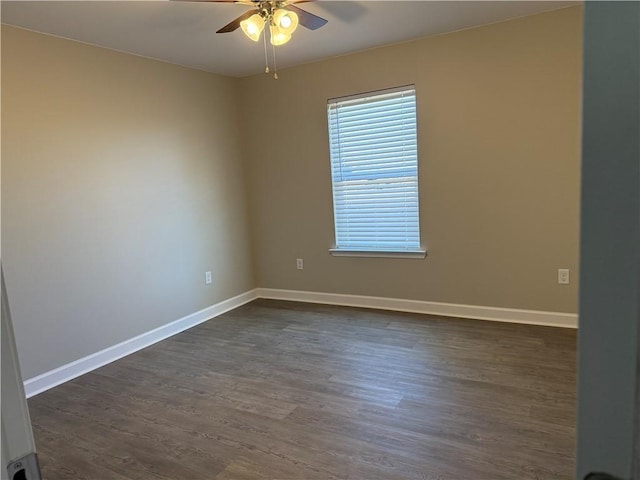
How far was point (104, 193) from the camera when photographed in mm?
3463

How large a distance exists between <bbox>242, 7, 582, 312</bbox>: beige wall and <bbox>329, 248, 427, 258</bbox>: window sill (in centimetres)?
5

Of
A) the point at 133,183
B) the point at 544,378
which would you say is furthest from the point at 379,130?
the point at 544,378

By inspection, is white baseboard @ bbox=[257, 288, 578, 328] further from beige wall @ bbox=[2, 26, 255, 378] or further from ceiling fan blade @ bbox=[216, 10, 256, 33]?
ceiling fan blade @ bbox=[216, 10, 256, 33]

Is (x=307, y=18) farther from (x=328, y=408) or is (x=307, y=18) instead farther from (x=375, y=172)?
(x=328, y=408)

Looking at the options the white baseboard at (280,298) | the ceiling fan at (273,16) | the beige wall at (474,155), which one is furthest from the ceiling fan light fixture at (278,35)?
the white baseboard at (280,298)

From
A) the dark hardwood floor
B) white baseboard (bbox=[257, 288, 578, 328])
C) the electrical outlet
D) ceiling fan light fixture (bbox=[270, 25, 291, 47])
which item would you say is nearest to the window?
white baseboard (bbox=[257, 288, 578, 328])

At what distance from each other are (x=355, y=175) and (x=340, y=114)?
24.1 inches

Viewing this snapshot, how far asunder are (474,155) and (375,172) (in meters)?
0.93

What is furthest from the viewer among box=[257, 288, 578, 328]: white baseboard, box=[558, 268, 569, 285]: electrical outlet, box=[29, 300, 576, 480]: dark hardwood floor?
box=[257, 288, 578, 328]: white baseboard

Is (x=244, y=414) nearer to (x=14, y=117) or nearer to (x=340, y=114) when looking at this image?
(x=14, y=117)

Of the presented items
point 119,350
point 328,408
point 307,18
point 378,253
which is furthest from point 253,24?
point 119,350

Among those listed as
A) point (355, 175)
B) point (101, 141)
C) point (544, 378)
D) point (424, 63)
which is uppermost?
point (424, 63)

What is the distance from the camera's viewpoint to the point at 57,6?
105 inches

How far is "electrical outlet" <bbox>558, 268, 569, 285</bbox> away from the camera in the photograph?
3.55 m
